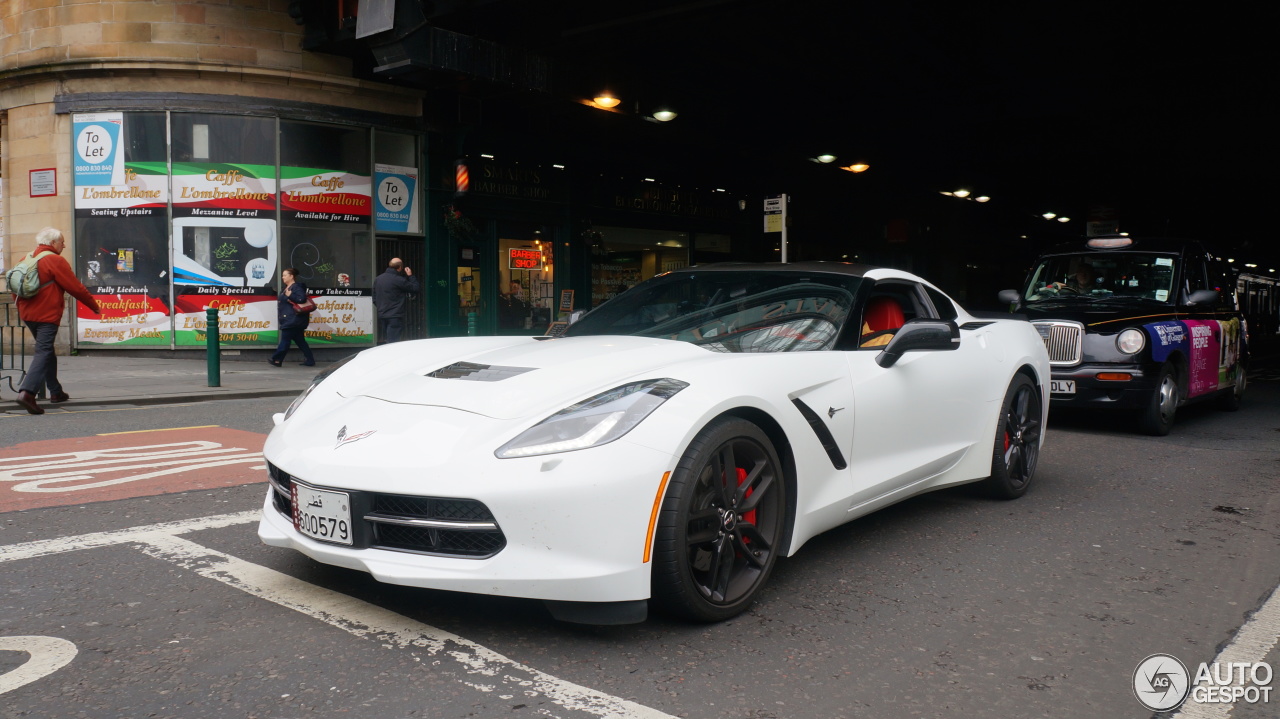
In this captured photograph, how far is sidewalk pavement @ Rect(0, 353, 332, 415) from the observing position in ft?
33.4

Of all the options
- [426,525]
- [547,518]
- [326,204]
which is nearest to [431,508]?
[426,525]

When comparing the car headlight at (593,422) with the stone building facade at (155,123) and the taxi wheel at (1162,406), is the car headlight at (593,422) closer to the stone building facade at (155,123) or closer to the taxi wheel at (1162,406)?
the taxi wheel at (1162,406)

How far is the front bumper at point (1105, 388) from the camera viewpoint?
25.6 ft

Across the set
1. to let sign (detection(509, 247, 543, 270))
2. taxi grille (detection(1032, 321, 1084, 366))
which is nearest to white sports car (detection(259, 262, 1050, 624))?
taxi grille (detection(1032, 321, 1084, 366))

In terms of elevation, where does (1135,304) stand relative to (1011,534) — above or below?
above

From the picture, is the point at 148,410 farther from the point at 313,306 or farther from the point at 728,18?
the point at 728,18

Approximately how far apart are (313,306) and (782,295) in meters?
12.6

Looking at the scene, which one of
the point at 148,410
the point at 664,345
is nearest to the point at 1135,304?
the point at 664,345

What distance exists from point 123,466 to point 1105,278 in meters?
8.50

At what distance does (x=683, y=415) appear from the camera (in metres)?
3.06

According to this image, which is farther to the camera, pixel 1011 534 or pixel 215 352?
pixel 215 352

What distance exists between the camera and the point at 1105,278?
30.0 feet

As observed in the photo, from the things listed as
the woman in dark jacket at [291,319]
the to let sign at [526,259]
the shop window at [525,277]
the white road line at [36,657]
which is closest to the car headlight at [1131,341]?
the white road line at [36,657]

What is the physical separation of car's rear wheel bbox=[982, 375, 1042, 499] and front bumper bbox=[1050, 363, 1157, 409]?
2.63 metres
